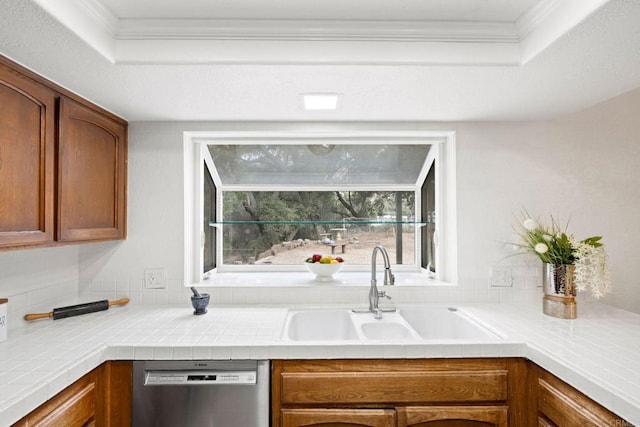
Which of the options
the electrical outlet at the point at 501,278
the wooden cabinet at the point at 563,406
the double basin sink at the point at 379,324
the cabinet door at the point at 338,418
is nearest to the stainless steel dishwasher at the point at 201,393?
the cabinet door at the point at 338,418

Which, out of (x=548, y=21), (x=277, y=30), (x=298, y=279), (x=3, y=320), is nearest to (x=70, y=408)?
(x=3, y=320)

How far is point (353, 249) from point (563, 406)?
1.40 m

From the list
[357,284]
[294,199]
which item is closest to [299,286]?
[357,284]

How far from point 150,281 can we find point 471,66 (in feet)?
6.39

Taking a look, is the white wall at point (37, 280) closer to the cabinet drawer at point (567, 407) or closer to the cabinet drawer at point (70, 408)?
the cabinet drawer at point (70, 408)

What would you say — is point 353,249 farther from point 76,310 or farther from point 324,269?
point 76,310

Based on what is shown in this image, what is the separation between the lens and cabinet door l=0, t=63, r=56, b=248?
49.4 inches

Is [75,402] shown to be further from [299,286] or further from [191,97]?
[191,97]

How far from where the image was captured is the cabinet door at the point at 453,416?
1385 mm

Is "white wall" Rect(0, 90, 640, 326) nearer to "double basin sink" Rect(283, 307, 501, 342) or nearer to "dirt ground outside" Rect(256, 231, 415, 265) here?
"double basin sink" Rect(283, 307, 501, 342)

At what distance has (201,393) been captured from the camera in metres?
1.38

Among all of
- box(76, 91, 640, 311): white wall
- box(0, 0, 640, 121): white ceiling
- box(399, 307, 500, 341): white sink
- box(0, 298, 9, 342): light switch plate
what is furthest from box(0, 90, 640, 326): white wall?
box(0, 298, 9, 342): light switch plate

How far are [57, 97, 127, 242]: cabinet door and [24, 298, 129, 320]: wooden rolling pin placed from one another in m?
0.35

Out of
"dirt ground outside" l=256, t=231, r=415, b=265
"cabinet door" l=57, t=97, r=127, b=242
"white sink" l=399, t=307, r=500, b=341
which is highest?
"cabinet door" l=57, t=97, r=127, b=242
